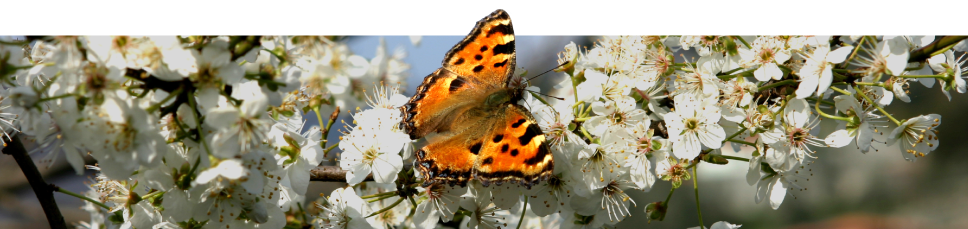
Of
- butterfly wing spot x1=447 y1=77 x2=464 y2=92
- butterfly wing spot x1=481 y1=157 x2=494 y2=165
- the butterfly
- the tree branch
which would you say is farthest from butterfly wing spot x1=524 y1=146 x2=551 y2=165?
the tree branch

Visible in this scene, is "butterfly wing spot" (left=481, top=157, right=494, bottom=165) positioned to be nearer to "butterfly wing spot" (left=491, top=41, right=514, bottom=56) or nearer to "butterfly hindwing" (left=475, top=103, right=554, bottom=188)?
"butterfly hindwing" (left=475, top=103, right=554, bottom=188)

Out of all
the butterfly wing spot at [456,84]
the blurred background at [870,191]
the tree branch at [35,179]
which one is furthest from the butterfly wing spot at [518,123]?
the blurred background at [870,191]

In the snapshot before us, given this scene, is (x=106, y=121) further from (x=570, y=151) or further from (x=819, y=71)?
(x=819, y=71)

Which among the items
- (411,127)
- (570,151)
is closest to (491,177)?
(570,151)

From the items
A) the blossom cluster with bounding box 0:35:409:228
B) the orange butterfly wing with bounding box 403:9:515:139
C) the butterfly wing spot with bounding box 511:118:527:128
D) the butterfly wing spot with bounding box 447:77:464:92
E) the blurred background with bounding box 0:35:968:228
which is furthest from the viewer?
the blurred background with bounding box 0:35:968:228

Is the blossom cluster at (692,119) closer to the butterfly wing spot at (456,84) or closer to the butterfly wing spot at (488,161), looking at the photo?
the butterfly wing spot at (488,161)

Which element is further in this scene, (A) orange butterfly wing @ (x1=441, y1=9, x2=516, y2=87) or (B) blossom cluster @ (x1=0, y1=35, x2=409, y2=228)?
(A) orange butterfly wing @ (x1=441, y1=9, x2=516, y2=87)
